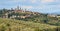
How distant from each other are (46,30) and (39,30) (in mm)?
2637

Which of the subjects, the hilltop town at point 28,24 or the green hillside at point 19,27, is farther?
the hilltop town at point 28,24

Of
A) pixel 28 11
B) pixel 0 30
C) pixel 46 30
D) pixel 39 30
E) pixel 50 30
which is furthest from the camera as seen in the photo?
pixel 28 11

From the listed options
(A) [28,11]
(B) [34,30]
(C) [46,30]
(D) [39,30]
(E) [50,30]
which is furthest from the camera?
(A) [28,11]

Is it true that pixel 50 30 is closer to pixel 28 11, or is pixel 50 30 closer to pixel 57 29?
pixel 57 29

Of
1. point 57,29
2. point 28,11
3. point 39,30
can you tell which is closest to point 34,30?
point 39,30

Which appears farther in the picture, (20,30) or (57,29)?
(57,29)

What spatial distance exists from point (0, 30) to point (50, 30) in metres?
12.1

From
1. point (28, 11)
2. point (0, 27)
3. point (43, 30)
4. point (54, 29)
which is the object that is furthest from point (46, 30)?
point (28, 11)

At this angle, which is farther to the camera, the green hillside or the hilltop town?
the hilltop town

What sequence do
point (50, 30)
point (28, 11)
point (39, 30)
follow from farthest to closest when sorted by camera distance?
point (28, 11) < point (50, 30) < point (39, 30)

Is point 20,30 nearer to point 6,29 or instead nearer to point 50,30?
point 6,29

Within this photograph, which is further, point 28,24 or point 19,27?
point 28,24

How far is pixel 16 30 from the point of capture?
1099 inches

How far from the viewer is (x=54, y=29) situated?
124ft
